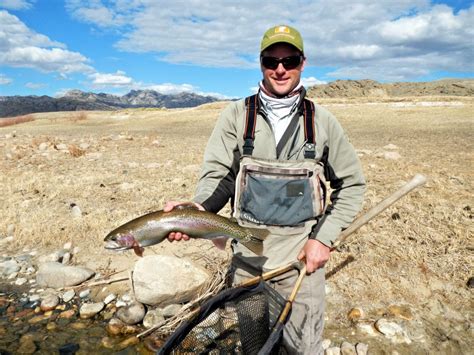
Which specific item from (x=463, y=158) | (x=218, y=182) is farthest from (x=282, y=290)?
(x=463, y=158)

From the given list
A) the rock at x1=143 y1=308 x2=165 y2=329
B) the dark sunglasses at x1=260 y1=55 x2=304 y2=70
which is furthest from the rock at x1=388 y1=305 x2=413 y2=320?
the dark sunglasses at x1=260 y1=55 x2=304 y2=70

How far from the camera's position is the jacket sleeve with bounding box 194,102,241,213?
3174mm

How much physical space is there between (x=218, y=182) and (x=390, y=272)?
10.3 ft

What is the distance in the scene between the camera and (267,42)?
304cm

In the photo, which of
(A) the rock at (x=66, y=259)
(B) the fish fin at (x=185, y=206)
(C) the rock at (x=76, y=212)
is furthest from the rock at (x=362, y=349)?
(C) the rock at (x=76, y=212)

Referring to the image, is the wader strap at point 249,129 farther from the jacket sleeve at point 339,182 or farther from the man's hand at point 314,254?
the man's hand at point 314,254

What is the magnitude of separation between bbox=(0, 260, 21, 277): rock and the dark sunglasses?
513 centimetres

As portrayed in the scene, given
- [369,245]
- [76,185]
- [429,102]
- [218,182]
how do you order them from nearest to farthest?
[218,182] → [369,245] → [76,185] → [429,102]

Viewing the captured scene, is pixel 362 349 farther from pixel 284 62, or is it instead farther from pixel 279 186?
pixel 284 62

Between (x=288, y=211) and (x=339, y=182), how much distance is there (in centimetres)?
54

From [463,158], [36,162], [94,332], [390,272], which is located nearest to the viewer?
[94,332]

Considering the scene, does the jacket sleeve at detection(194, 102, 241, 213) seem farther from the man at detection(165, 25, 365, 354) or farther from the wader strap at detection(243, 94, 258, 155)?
the wader strap at detection(243, 94, 258, 155)

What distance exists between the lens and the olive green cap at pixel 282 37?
9.75 feet

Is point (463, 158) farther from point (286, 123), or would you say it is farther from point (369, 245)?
point (286, 123)
